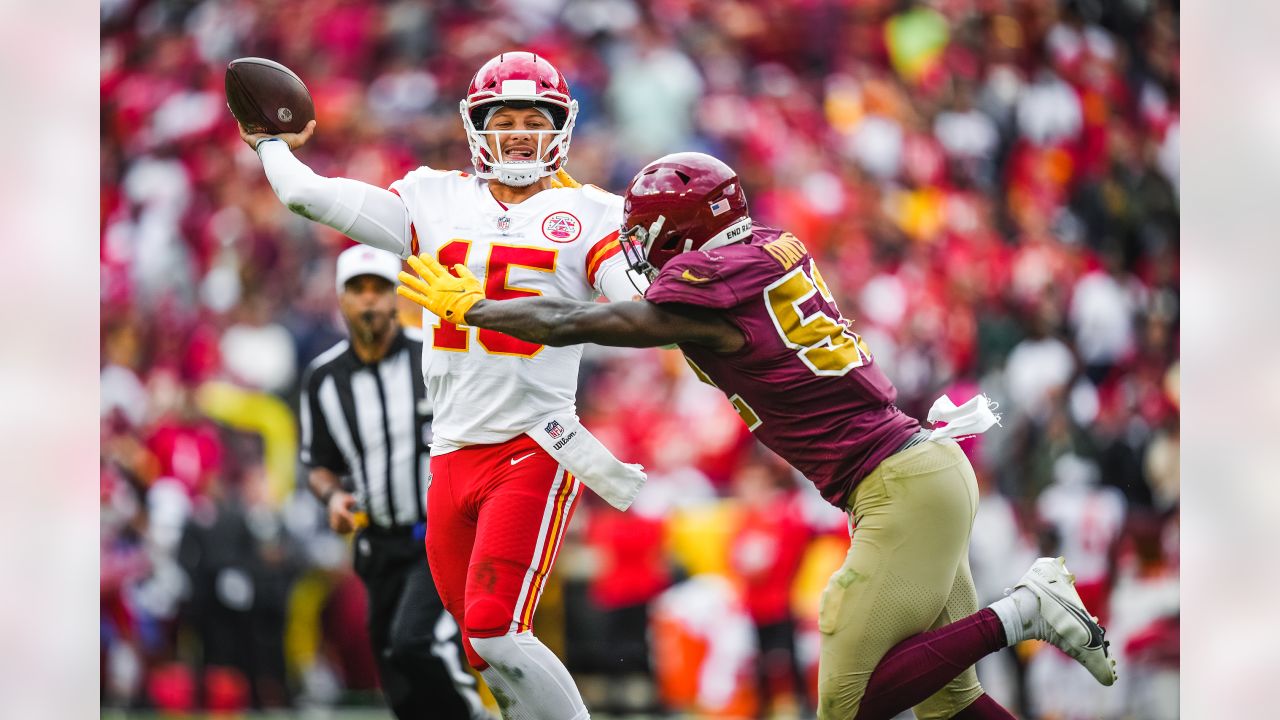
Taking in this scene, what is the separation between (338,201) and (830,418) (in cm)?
133

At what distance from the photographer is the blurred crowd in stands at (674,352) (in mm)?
5656

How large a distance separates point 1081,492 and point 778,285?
3.00 metres

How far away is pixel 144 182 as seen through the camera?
6.43m

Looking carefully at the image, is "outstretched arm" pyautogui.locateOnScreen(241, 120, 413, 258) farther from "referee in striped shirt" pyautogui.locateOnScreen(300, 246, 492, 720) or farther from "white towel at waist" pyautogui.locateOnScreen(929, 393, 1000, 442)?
"white towel at waist" pyautogui.locateOnScreen(929, 393, 1000, 442)

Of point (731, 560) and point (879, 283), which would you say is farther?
point (879, 283)

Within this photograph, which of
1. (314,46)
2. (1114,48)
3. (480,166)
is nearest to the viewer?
(480,166)

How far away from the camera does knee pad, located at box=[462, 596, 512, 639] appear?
3328 mm

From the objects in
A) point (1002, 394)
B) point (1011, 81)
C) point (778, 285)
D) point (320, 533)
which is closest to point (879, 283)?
point (1002, 394)

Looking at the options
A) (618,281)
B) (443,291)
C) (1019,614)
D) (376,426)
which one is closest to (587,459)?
(618,281)

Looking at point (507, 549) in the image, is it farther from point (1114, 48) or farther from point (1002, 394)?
point (1114, 48)

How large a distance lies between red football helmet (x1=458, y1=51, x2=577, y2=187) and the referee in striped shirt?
48.6 inches

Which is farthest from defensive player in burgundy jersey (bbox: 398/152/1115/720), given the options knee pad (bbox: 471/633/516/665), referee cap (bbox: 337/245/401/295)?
referee cap (bbox: 337/245/401/295)

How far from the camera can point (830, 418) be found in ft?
10.5

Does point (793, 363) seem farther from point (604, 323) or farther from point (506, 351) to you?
point (506, 351)
